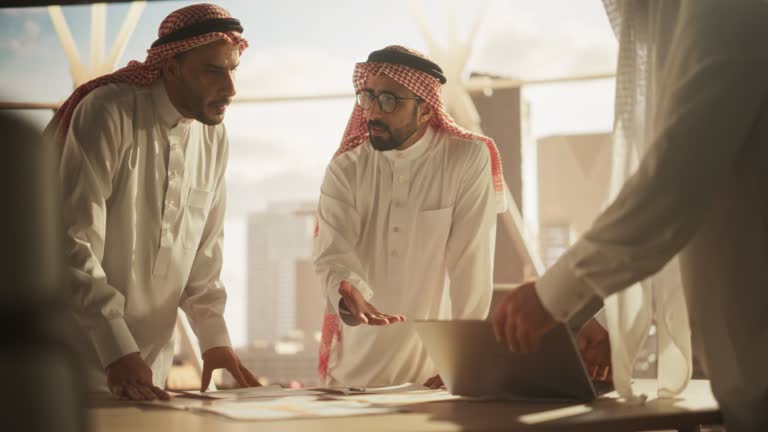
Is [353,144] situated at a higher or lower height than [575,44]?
lower

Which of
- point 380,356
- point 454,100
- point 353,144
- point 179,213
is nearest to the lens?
point 179,213

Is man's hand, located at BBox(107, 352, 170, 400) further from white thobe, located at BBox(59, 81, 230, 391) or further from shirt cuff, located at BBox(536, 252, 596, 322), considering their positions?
shirt cuff, located at BBox(536, 252, 596, 322)

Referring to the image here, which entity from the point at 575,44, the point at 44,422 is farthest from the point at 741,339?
the point at 575,44

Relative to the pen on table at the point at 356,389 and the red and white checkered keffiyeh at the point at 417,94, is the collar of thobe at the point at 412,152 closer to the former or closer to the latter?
the red and white checkered keffiyeh at the point at 417,94

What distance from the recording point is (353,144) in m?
A: 3.04

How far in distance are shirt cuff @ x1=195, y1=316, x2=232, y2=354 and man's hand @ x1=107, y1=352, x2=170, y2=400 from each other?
31 cm

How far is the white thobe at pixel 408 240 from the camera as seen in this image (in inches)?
106

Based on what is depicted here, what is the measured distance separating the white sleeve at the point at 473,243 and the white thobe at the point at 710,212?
4.29ft

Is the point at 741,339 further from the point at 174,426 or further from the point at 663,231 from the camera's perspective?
the point at 174,426

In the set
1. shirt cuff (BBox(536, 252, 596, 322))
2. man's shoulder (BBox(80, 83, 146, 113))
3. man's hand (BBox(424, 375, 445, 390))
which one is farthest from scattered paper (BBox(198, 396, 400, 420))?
man's shoulder (BBox(80, 83, 146, 113))

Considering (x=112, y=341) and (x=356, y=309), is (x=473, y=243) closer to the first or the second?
(x=356, y=309)

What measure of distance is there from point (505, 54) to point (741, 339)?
7.59 m

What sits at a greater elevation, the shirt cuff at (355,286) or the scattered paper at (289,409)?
the shirt cuff at (355,286)

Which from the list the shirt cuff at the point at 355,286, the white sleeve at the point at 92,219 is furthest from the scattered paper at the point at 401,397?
the shirt cuff at the point at 355,286
